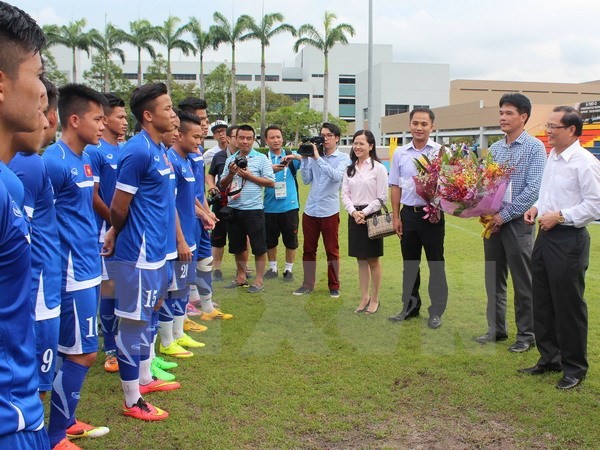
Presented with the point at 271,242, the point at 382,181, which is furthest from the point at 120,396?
the point at 271,242

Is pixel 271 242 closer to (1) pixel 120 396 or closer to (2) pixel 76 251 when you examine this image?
(1) pixel 120 396

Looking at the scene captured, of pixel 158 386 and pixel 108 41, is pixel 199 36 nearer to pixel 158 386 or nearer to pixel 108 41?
pixel 108 41

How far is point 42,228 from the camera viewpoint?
2857 mm

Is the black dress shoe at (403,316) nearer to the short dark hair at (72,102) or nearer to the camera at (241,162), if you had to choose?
the camera at (241,162)

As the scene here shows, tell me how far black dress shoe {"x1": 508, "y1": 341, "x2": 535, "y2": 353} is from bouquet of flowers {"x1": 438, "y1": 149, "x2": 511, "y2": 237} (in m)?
1.24

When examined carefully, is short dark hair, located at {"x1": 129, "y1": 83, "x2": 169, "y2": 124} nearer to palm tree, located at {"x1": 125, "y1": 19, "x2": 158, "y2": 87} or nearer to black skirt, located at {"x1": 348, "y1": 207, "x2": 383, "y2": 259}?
black skirt, located at {"x1": 348, "y1": 207, "x2": 383, "y2": 259}

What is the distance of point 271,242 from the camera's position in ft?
27.5

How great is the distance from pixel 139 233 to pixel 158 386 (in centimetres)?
128

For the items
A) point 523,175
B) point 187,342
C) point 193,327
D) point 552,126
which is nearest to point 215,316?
point 193,327

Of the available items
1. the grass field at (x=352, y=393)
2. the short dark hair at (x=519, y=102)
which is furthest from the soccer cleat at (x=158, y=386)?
the short dark hair at (x=519, y=102)

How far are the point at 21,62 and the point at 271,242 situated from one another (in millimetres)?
6952

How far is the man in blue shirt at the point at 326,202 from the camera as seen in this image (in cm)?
733

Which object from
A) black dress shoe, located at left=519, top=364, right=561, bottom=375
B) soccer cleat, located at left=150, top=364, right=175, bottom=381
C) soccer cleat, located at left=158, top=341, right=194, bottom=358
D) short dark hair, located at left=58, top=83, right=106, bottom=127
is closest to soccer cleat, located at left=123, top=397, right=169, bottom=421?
soccer cleat, located at left=150, top=364, right=175, bottom=381

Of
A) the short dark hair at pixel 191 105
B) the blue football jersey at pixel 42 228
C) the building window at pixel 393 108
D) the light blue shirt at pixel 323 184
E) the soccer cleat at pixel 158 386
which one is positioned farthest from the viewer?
the building window at pixel 393 108
